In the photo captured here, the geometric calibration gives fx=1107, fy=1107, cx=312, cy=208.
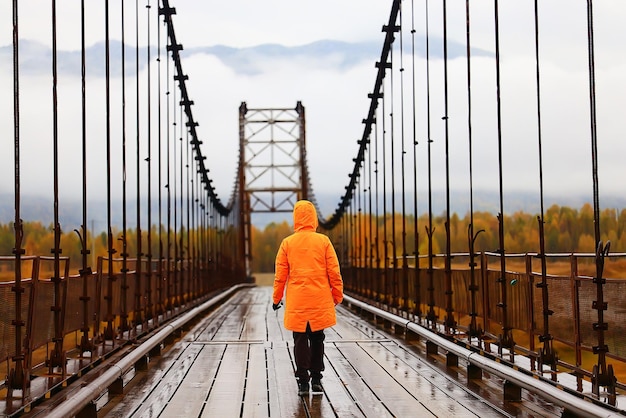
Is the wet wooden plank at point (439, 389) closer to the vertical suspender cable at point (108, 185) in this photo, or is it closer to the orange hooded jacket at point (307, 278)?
the orange hooded jacket at point (307, 278)

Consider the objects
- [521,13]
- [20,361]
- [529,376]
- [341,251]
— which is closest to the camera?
[20,361]

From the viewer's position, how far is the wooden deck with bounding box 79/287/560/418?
6.31 meters

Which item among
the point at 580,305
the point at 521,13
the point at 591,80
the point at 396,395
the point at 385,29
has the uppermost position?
the point at 521,13

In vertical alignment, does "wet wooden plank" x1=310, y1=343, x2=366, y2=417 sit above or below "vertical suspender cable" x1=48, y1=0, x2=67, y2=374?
below

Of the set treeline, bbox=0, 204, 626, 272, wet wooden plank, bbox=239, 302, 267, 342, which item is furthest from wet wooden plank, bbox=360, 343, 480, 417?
treeline, bbox=0, 204, 626, 272

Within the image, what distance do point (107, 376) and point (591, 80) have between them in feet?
10.4

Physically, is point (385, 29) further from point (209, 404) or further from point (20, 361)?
point (20, 361)

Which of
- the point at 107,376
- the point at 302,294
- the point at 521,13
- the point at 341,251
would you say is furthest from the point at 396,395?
the point at 521,13

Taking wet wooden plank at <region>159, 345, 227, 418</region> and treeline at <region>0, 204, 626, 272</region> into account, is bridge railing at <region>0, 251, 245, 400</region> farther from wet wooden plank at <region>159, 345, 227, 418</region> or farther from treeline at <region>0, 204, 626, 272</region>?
treeline at <region>0, 204, 626, 272</region>

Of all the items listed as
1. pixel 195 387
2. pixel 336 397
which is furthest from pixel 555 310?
pixel 195 387

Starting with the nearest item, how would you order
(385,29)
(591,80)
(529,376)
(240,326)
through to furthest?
(591,80)
(529,376)
(240,326)
(385,29)

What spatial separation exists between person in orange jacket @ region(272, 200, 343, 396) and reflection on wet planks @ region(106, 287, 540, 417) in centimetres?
26

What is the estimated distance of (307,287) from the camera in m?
7.12

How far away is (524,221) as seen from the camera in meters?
57.6
